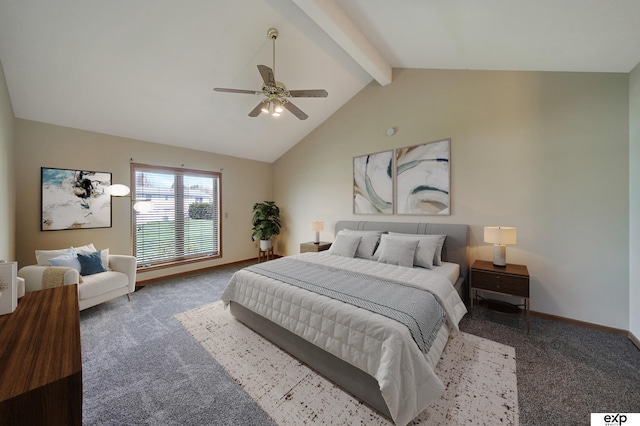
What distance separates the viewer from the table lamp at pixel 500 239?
272cm

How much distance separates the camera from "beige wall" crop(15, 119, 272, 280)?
10.6 ft

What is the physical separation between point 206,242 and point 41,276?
8.63ft

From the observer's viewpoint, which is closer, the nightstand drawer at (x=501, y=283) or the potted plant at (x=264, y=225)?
the nightstand drawer at (x=501, y=283)

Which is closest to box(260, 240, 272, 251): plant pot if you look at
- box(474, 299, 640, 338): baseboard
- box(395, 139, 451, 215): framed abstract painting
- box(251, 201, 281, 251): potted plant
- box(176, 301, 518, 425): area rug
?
box(251, 201, 281, 251): potted plant

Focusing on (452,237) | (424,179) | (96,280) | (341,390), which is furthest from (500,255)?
(96,280)

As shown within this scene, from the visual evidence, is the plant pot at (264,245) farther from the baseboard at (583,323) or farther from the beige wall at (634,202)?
the beige wall at (634,202)

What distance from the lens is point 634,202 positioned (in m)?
2.37

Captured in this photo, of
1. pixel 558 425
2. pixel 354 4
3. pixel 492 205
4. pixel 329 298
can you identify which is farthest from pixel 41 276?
pixel 492 205

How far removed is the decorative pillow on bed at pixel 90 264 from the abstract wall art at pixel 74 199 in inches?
28.5

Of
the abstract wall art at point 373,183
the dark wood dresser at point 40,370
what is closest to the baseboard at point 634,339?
the abstract wall art at point 373,183

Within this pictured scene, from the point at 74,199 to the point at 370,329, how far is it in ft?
15.2

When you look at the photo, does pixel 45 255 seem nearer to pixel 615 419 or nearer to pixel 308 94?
pixel 308 94

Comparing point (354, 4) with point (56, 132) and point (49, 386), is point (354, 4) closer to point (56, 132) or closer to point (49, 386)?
point (49, 386)

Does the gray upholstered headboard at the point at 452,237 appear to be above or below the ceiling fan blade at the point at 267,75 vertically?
below
